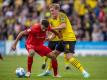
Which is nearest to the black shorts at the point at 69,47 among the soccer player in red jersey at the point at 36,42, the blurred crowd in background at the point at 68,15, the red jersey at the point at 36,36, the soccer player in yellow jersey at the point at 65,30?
the soccer player in yellow jersey at the point at 65,30

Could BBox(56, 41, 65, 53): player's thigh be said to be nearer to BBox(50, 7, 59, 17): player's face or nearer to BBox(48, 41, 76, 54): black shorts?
BBox(48, 41, 76, 54): black shorts

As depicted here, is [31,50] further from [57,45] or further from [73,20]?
[73,20]

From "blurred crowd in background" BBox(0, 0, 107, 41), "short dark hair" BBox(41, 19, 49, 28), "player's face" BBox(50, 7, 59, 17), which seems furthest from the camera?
"blurred crowd in background" BBox(0, 0, 107, 41)

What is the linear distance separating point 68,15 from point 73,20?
54 cm

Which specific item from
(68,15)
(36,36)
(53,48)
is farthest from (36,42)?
(68,15)

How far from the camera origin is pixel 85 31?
3688 centimetres

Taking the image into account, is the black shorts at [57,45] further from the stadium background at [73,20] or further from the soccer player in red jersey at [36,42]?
the stadium background at [73,20]

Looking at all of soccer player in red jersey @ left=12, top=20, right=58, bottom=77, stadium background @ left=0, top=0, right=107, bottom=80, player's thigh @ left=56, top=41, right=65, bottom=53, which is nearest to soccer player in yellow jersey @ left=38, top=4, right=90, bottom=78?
player's thigh @ left=56, top=41, right=65, bottom=53

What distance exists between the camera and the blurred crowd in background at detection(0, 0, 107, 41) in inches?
1444

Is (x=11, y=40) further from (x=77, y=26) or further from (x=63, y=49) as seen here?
(x=63, y=49)

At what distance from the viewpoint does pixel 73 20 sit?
38.0 meters

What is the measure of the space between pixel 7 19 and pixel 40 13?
2417mm

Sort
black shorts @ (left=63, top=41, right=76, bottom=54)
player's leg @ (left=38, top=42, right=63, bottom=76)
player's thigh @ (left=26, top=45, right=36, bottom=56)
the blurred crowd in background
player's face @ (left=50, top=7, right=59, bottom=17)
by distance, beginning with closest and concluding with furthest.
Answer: player's thigh @ (left=26, top=45, right=36, bottom=56) → player's face @ (left=50, top=7, right=59, bottom=17) → black shorts @ (left=63, top=41, right=76, bottom=54) → player's leg @ (left=38, top=42, right=63, bottom=76) → the blurred crowd in background

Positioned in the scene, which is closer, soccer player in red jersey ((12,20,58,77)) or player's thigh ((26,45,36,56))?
player's thigh ((26,45,36,56))
